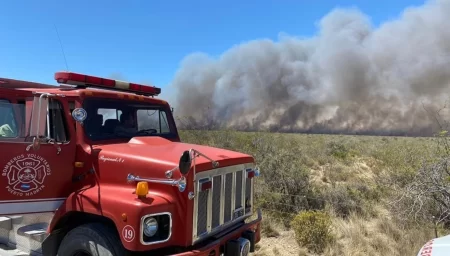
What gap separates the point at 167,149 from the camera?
165 inches

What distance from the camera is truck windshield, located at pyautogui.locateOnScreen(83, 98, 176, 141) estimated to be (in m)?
4.32

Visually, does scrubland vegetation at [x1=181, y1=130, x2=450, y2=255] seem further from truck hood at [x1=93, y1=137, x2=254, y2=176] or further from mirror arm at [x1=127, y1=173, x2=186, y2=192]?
mirror arm at [x1=127, y1=173, x2=186, y2=192]

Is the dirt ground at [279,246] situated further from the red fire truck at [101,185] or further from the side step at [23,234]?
the side step at [23,234]

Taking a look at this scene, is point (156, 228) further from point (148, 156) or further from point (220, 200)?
point (220, 200)

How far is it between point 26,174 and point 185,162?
1677 mm

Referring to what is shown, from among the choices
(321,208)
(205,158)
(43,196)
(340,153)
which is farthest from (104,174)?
(340,153)

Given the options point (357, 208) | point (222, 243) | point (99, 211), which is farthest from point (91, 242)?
point (357, 208)

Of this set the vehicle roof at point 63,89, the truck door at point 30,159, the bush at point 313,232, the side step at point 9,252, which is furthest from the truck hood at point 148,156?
the bush at point 313,232

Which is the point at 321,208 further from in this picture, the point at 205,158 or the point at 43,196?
the point at 43,196

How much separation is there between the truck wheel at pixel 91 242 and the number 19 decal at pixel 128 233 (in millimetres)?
207

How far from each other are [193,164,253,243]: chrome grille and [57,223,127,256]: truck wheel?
714 mm

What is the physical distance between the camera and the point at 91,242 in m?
3.47

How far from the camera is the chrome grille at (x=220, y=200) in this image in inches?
144

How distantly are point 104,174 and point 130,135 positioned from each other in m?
0.91
